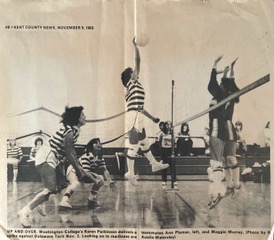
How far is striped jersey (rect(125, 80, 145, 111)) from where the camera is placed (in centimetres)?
35

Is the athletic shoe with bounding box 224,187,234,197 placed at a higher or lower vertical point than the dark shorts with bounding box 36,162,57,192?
lower

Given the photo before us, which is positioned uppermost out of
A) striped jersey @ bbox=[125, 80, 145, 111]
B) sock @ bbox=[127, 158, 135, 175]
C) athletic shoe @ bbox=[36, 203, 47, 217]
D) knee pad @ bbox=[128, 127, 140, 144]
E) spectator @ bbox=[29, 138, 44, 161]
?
striped jersey @ bbox=[125, 80, 145, 111]

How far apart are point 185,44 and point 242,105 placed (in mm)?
76

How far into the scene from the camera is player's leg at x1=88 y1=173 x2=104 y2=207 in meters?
0.35

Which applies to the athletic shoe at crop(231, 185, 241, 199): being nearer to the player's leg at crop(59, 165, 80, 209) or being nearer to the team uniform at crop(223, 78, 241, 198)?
the team uniform at crop(223, 78, 241, 198)

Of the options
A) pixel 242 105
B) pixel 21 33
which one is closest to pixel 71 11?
pixel 21 33

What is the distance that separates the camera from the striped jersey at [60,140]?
35 centimetres

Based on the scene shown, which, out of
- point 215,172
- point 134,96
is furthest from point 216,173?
point 134,96

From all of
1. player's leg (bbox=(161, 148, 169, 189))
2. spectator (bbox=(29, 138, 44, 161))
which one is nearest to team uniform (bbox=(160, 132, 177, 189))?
player's leg (bbox=(161, 148, 169, 189))

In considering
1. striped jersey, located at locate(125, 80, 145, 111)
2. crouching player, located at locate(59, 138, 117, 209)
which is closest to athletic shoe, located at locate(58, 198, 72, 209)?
crouching player, located at locate(59, 138, 117, 209)

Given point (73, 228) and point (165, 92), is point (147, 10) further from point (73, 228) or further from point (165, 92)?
point (73, 228)

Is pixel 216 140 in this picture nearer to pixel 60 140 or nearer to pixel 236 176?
pixel 236 176

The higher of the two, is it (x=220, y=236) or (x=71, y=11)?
(x=71, y=11)

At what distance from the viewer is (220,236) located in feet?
1.16
